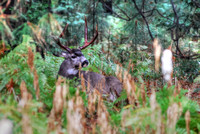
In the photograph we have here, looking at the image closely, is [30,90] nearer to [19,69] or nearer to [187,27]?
[19,69]

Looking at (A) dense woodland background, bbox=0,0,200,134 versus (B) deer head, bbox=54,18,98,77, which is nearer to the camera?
(A) dense woodland background, bbox=0,0,200,134

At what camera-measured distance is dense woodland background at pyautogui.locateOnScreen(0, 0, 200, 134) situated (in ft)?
6.02

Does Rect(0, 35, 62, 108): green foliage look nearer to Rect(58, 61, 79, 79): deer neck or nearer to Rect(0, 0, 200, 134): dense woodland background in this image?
Rect(0, 0, 200, 134): dense woodland background

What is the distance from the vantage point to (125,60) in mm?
7043

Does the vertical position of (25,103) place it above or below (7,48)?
below

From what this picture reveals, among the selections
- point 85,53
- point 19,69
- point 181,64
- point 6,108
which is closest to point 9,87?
point 19,69

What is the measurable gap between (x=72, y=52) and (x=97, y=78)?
1045 millimetres

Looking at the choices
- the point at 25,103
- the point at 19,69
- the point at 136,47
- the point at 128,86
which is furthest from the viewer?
the point at 136,47

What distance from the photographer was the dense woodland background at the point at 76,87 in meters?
1.83

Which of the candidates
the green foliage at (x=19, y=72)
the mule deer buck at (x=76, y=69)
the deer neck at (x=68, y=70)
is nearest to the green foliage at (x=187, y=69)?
the mule deer buck at (x=76, y=69)

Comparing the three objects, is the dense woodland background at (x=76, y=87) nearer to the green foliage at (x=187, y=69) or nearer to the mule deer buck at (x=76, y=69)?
the green foliage at (x=187, y=69)

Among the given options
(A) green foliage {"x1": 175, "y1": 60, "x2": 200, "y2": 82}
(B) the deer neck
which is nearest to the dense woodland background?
(A) green foliage {"x1": 175, "y1": 60, "x2": 200, "y2": 82}

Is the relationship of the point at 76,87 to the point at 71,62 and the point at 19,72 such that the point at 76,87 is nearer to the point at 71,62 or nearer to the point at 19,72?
the point at 19,72

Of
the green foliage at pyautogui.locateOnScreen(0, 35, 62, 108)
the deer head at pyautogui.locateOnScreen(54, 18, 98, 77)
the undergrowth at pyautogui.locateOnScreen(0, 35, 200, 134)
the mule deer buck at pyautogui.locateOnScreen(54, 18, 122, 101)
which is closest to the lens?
the undergrowth at pyautogui.locateOnScreen(0, 35, 200, 134)
